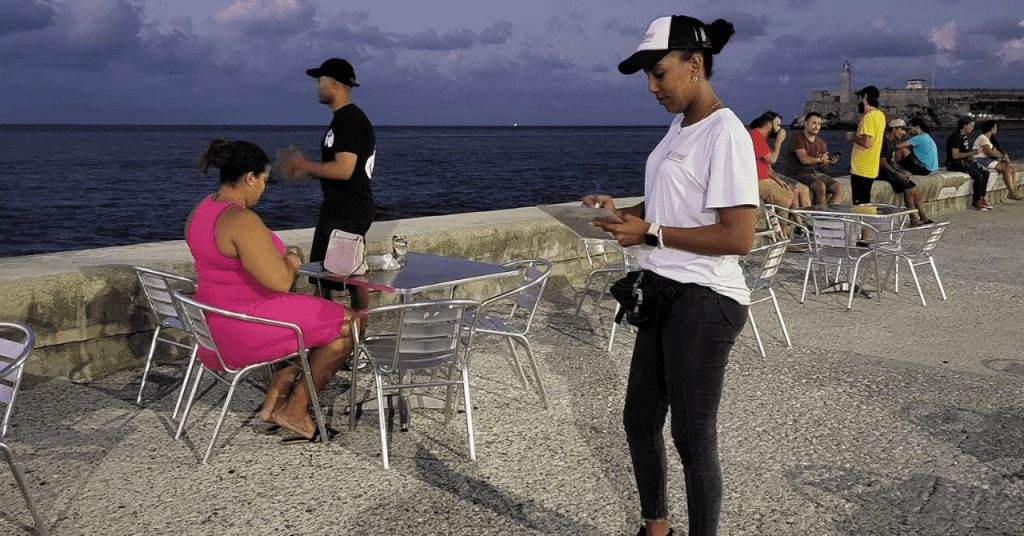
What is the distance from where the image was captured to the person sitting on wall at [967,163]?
1484 cm

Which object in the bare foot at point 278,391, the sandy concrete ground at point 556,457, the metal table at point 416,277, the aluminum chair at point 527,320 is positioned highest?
the metal table at point 416,277

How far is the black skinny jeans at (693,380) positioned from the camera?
8.34ft

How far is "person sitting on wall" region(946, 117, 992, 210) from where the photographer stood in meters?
14.8

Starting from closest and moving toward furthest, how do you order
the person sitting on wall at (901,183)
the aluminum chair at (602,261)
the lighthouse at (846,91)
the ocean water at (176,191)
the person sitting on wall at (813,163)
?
the aluminum chair at (602,261) < the person sitting on wall at (813,163) < the person sitting on wall at (901,183) < the ocean water at (176,191) < the lighthouse at (846,91)

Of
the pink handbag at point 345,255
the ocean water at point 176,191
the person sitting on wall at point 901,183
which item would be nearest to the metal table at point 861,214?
the person sitting on wall at point 901,183

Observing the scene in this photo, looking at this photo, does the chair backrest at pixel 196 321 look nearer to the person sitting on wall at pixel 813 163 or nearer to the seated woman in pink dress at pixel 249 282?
the seated woman in pink dress at pixel 249 282

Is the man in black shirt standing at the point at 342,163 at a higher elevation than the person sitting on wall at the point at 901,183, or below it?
higher

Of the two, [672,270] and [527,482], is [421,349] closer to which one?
[527,482]

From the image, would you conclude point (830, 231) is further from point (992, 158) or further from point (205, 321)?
point (992, 158)

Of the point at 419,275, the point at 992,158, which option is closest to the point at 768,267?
the point at 419,275

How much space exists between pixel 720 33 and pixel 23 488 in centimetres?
277

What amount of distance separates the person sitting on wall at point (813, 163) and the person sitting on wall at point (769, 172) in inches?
25.1

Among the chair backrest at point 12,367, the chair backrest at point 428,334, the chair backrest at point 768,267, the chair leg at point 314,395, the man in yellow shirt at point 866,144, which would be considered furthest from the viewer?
the man in yellow shirt at point 866,144

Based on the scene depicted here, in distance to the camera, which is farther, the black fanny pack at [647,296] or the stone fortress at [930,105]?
the stone fortress at [930,105]
